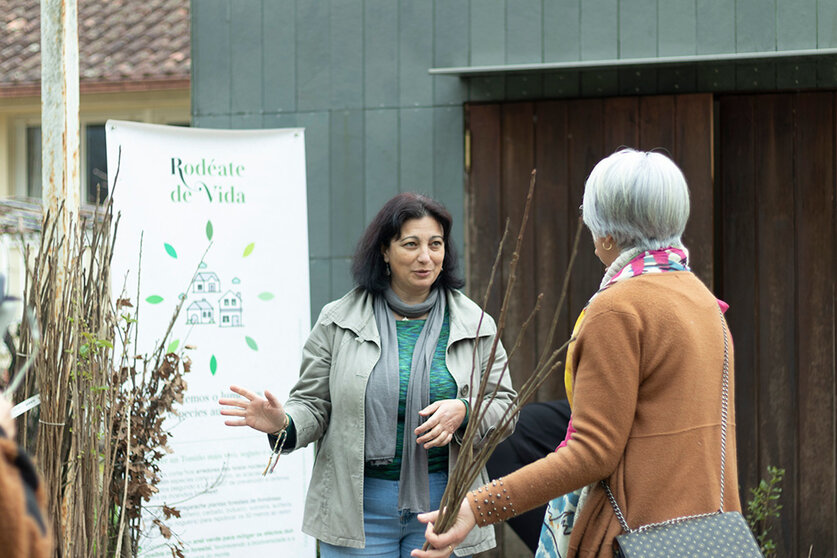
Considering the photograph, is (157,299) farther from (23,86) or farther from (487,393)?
(23,86)

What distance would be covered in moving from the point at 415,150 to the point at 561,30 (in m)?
0.93

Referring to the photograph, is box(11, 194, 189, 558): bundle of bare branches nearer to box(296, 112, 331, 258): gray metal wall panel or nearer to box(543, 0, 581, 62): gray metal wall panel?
box(296, 112, 331, 258): gray metal wall panel

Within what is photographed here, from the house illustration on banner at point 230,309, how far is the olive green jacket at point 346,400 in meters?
1.22

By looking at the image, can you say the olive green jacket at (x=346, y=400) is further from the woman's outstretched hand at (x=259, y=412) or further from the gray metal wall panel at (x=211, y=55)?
the gray metal wall panel at (x=211, y=55)

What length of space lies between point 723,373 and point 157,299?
2.74m

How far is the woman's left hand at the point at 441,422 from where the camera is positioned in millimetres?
2887

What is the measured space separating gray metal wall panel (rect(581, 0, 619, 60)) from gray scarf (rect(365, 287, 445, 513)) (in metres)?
2.18

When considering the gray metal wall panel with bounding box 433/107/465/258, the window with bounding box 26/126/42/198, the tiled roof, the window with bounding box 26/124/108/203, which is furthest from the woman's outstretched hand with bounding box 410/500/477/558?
the window with bounding box 26/126/42/198

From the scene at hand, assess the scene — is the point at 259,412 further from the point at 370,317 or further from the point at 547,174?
the point at 547,174

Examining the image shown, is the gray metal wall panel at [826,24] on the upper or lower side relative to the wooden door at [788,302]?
upper

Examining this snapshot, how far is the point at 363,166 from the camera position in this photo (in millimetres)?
5148

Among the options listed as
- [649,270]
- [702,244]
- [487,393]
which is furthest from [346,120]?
[649,270]

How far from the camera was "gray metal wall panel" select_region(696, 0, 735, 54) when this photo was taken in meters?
4.71

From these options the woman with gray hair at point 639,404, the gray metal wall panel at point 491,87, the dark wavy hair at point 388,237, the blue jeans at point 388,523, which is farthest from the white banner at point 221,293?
the woman with gray hair at point 639,404
